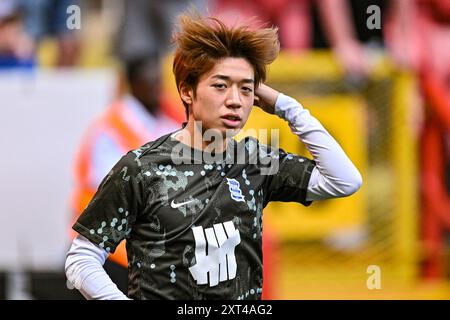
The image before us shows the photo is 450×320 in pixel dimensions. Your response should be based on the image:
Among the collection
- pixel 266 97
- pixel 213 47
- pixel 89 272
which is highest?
pixel 213 47

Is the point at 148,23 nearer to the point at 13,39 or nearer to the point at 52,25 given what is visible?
the point at 52,25

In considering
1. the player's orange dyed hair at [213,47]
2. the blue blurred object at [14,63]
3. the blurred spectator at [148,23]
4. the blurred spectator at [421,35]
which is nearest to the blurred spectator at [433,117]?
the blurred spectator at [421,35]

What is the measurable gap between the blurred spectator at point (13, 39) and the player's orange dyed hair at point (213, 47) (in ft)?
A: 14.6

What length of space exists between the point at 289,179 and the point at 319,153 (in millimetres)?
133

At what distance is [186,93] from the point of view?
11.4ft

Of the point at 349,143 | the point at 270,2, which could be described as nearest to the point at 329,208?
the point at 349,143

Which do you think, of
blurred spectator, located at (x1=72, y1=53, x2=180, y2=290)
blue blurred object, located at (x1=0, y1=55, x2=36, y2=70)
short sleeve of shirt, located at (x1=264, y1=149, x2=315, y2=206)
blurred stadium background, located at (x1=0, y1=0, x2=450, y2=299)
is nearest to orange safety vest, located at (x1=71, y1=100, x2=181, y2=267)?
blurred spectator, located at (x1=72, y1=53, x2=180, y2=290)

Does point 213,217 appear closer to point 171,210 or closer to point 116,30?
point 171,210

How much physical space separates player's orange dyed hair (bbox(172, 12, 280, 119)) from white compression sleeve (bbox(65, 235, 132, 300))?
59 cm

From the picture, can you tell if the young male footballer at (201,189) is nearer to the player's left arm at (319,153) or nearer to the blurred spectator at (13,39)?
the player's left arm at (319,153)

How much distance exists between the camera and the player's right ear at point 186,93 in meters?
3.45

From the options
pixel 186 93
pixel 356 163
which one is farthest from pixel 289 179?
pixel 356 163

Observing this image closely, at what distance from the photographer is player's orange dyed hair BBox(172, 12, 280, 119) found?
3.39 metres

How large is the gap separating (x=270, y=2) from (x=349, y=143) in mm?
1209
